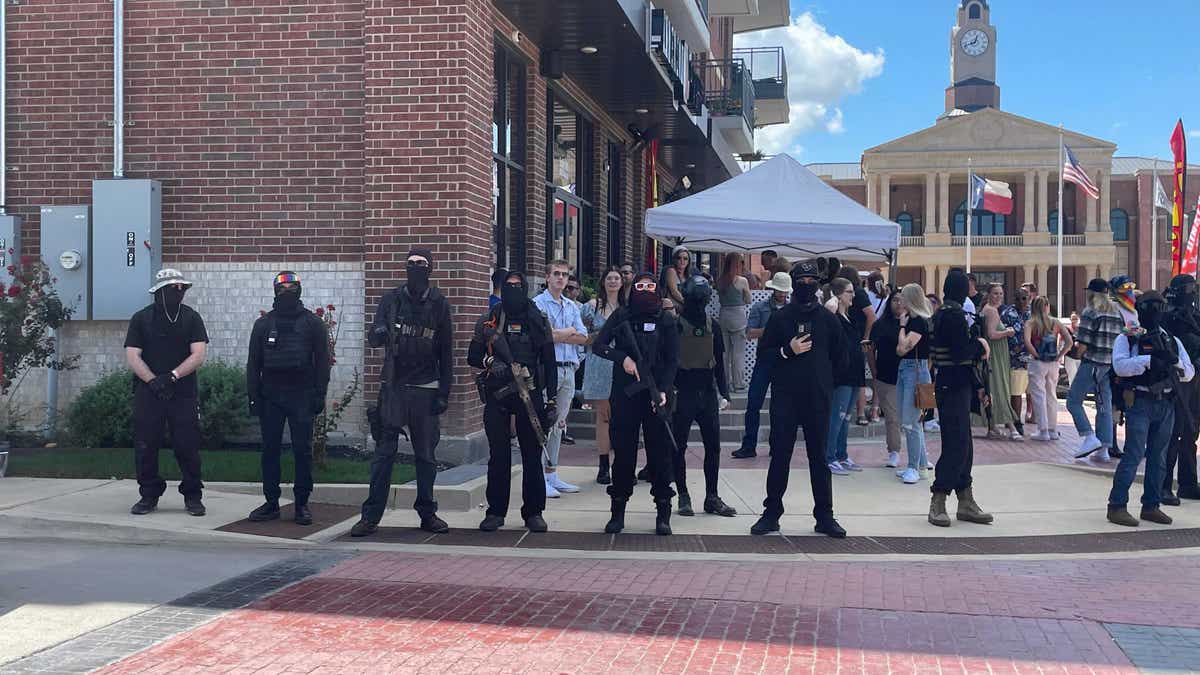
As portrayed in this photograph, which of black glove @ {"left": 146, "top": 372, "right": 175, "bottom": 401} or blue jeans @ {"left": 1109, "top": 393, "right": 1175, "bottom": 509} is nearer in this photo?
black glove @ {"left": 146, "top": 372, "right": 175, "bottom": 401}

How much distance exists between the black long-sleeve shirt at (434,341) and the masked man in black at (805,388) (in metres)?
2.37

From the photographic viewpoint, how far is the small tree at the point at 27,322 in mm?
10219

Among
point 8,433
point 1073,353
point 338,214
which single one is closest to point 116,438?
A: point 8,433

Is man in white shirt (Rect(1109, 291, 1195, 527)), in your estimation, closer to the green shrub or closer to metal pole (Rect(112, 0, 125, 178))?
the green shrub

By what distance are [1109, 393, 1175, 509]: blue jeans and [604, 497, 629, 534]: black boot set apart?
3884 mm

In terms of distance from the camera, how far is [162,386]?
8391 millimetres

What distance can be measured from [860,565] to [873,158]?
68.4 meters

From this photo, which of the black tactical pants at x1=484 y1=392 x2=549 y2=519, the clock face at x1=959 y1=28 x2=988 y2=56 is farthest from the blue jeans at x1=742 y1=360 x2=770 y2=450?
→ the clock face at x1=959 y1=28 x2=988 y2=56

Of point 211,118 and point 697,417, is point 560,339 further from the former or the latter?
point 211,118

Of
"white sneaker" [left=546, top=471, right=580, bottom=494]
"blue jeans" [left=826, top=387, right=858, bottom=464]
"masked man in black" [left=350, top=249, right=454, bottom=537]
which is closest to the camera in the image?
"masked man in black" [left=350, top=249, right=454, bottom=537]

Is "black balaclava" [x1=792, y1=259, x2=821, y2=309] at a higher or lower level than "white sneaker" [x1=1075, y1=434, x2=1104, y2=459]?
higher

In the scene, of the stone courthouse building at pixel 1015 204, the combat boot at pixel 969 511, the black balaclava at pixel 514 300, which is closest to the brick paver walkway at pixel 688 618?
the combat boot at pixel 969 511

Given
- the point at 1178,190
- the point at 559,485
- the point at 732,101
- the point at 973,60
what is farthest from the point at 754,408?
the point at 973,60

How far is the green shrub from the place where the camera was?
1065 centimetres
